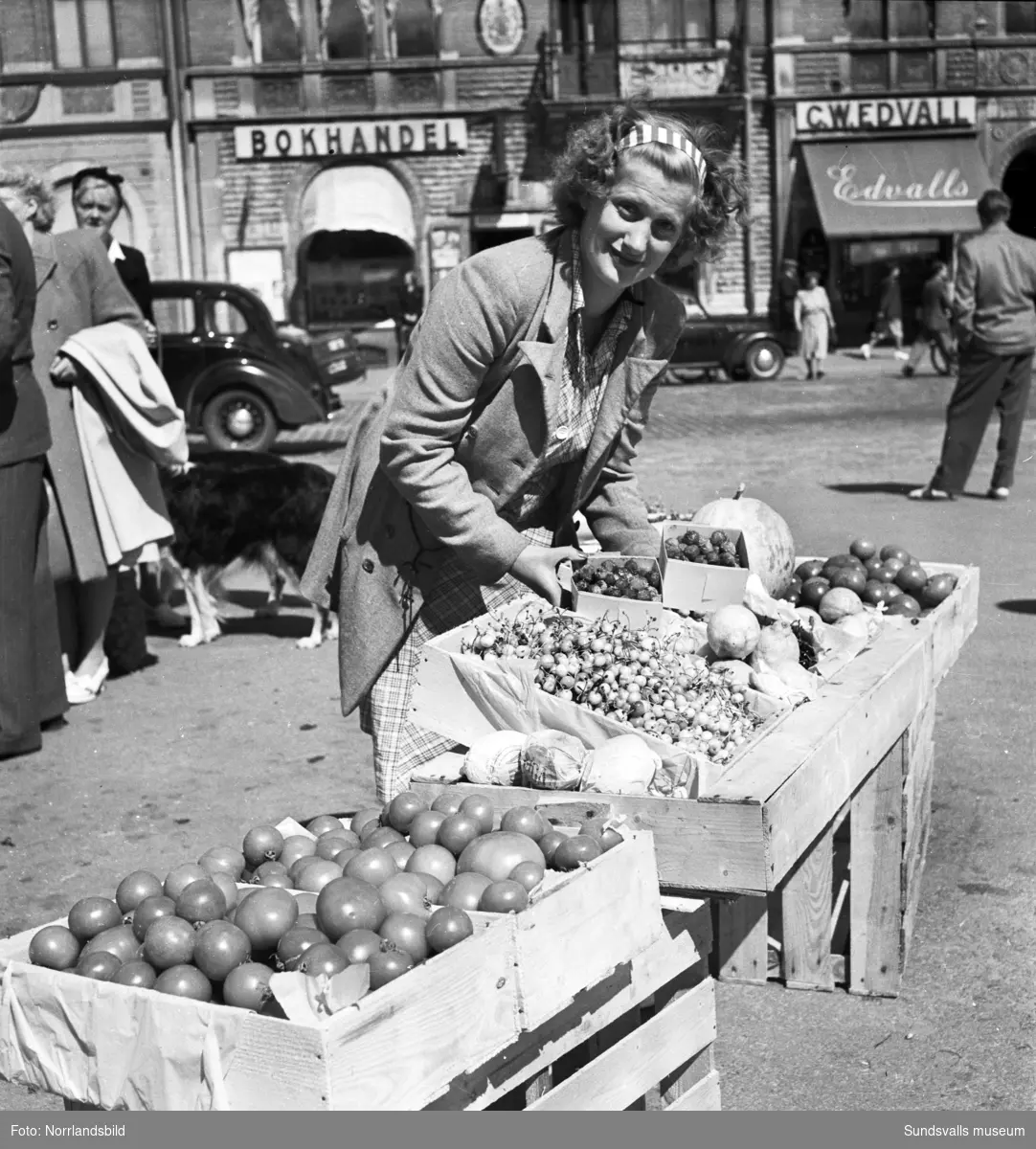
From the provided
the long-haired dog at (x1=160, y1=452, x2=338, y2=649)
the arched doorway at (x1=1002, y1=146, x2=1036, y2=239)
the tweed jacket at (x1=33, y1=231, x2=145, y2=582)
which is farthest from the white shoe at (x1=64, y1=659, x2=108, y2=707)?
the arched doorway at (x1=1002, y1=146, x2=1036, y2=239)

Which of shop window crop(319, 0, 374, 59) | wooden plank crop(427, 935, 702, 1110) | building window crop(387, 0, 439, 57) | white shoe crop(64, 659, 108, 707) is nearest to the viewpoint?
wooden plank crop(427, 935, 702, 1110)

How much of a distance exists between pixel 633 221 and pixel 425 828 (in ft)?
3.88

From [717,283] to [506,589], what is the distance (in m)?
26.9

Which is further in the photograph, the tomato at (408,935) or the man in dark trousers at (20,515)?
the man in dark trousers at (20,515)

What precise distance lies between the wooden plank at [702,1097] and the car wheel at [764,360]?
763 inches

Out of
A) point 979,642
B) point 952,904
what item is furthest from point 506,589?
point 979,642

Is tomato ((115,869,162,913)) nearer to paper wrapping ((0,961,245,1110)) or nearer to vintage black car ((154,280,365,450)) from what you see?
paper wrapping ((0,961,245,1110))

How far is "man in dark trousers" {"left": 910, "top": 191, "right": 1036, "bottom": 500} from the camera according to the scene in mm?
10039

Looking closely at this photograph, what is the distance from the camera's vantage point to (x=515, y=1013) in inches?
79.7

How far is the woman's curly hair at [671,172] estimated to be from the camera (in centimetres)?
281

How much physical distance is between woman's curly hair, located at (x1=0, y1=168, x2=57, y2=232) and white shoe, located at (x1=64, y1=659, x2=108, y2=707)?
74.8 inches

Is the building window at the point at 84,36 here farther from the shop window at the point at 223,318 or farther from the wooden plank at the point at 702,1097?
the wooden plank at the point at 702,1097

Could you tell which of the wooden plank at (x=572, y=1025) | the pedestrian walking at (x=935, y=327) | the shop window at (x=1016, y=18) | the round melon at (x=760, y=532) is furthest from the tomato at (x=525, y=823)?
the shop window at (x=1016, y=18)

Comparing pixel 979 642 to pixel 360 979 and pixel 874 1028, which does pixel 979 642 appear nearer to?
pixel 874 1028
